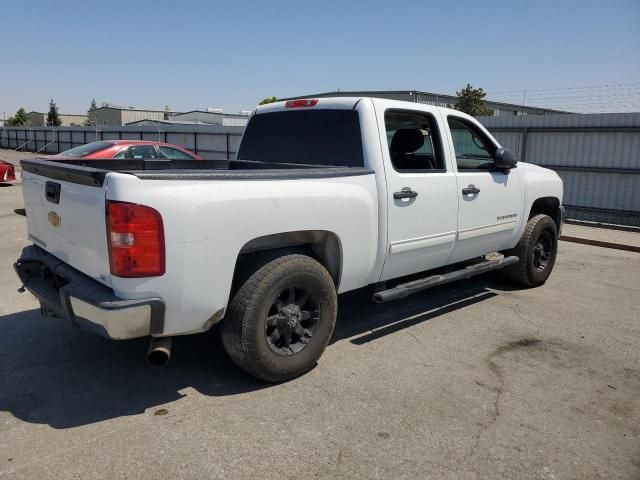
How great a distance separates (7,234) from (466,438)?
8.28m

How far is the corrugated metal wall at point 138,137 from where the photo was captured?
23234mm

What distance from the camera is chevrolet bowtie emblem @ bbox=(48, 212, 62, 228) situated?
143 inches

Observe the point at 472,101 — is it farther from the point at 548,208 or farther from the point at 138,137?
the point at 548,208

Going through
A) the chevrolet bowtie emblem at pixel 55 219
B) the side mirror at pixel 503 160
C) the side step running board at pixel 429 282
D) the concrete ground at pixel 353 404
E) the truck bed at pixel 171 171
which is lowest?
the concrete ground at pixel 353 404

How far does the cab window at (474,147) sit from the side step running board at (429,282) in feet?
3.21

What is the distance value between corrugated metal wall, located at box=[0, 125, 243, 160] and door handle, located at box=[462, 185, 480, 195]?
55.8 ft

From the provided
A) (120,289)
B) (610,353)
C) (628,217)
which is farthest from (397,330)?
(628,217)

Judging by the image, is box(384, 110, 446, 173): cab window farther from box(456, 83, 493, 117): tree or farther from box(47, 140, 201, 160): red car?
box(456, 83, 493, 117): tree

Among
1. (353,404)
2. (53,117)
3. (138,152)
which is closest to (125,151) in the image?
(138,152)

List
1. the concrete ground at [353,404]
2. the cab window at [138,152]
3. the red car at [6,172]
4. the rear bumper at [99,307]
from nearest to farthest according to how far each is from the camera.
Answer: the concrete ground at [353,404]
the rear bumper at [99,307]
the cab window at [138,152]
the red car at [6,172]

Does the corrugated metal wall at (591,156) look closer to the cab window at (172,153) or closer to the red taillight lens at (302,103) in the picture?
the cab window at (172,153)

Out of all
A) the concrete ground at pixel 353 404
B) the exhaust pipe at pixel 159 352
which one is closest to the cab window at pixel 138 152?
the concrete ground at pixel 353 404

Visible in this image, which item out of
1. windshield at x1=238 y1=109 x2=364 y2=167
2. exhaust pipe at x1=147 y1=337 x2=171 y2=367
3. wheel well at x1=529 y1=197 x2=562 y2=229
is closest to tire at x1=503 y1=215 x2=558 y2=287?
wheel well at x1=529 y1=197 x2=562 y2=229

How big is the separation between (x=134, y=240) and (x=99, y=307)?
0.42m
